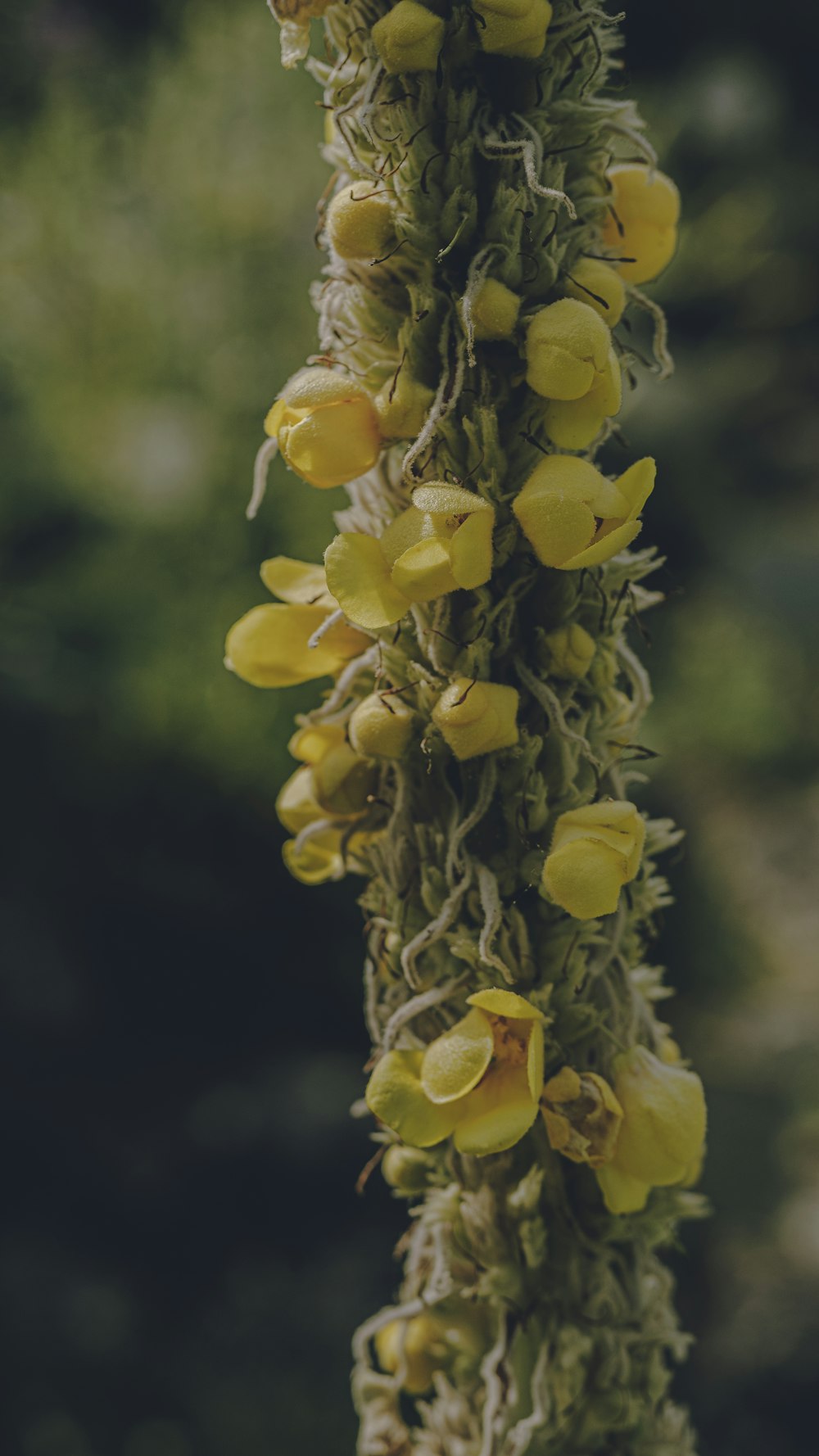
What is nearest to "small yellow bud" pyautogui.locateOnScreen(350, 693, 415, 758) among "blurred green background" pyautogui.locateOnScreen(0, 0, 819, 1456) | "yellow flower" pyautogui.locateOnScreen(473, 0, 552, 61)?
"yellow flower" pyautogui.locateOnScreen(473, 0, 552, 61)

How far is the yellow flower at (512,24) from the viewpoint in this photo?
0.62 meters

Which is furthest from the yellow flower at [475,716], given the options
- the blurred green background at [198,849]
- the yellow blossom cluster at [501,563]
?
the blurred green background at [198,849]

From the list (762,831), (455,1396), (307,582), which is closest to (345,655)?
(307,582)

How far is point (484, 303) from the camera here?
2.11 feet

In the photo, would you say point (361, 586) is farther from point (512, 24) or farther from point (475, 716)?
point (512, 24)

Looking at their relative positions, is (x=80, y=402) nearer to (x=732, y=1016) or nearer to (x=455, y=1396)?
(x=732, y=1016)

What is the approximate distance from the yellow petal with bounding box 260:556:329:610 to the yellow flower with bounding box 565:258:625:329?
225 mm

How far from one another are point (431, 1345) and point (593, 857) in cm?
38

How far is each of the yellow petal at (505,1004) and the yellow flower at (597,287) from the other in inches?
14.0

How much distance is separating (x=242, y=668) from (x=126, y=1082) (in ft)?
6.56

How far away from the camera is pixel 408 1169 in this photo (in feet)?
2.61

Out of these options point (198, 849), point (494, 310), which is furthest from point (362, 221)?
point (198, 849)

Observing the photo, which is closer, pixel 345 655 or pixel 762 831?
pixel 345 655

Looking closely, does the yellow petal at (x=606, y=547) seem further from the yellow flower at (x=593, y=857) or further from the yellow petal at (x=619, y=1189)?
the yellow petal at (x=619, y=1189)
